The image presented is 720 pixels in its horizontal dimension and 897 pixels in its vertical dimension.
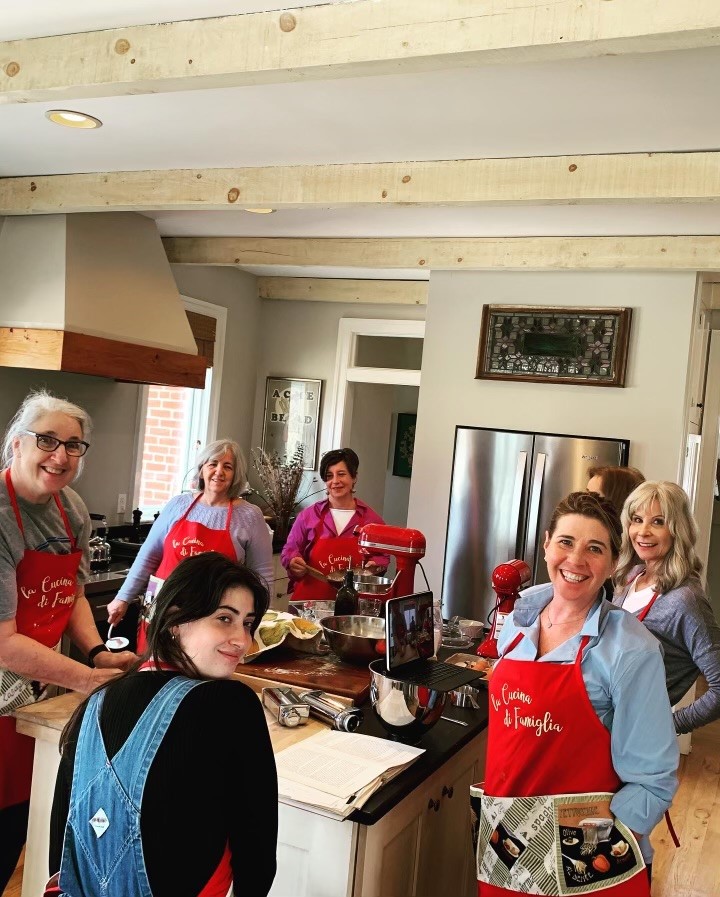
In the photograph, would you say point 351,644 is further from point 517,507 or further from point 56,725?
point 517,507

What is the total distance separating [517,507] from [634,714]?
3.57 metres

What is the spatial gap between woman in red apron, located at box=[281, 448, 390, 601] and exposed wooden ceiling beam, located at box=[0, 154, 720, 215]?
1.30 m

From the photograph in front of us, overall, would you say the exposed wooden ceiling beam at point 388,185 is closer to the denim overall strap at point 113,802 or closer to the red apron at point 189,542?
the red apron at point 189,542

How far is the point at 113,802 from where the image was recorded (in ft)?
4.72

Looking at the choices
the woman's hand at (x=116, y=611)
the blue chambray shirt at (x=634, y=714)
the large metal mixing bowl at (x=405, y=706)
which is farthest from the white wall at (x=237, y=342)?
the blue chambray shirt at (x=634, y=714)

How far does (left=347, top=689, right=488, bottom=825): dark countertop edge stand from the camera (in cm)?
194

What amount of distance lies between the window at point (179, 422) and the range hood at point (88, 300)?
1033 millimetres

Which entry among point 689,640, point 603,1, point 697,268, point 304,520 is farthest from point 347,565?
point 603,1

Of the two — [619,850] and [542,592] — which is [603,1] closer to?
[542,592]

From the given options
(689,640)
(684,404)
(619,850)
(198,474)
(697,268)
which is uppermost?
(697,268)

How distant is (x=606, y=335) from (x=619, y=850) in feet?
12.5

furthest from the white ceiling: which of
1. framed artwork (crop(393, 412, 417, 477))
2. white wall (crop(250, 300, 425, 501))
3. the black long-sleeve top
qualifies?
framed artwork (crop(393, 412, 417, 477))

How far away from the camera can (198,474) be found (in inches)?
151

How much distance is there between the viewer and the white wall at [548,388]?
5195 mm
